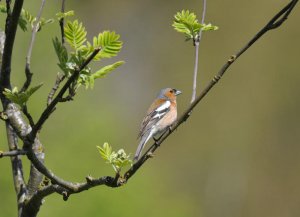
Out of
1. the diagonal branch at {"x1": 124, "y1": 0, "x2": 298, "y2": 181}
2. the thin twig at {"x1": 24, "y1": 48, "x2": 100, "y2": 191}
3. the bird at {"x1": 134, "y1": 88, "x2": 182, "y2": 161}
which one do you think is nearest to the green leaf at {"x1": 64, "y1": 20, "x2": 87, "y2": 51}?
the thin twig at {"x1": 24, "y1": 48, "x2": 100, "y2": 191}

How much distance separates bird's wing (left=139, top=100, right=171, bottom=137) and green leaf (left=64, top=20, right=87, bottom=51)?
3.88 m

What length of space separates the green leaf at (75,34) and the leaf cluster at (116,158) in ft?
1.35

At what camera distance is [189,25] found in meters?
2.61

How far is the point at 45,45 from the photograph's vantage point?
16250 millimetres

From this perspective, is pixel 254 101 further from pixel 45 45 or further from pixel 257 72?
pixel 45 45

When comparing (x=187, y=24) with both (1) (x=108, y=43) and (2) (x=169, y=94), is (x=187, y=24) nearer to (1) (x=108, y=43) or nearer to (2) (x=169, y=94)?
(1) (x=108, y=43)

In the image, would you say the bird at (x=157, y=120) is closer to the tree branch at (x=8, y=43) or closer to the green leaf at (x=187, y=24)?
the green leaf at (x=187, y=24)

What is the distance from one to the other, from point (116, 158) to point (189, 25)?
565 millimetres

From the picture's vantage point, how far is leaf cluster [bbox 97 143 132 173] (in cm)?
242

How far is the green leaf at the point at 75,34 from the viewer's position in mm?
2203

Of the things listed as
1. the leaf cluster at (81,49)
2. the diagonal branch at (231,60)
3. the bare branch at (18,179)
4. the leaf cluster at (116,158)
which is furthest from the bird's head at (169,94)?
the leaf cluster at (81,49)

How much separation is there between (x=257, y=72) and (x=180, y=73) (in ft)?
9.66

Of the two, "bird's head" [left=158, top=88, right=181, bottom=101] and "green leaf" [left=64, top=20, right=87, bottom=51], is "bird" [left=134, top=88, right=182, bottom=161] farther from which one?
"green leaf" [left=64, top=20, right=87, bottom=51]

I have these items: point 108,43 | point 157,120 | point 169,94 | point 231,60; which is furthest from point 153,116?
point 108,43
